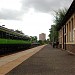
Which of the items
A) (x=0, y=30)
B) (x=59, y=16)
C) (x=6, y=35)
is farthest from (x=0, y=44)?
(x=59, y=16)

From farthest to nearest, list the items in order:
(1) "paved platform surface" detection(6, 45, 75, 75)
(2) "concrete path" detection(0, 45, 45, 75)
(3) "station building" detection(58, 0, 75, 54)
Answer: (3) "station building" detection(58, 0, 75, 54) < (2) "concrete path" detection(0, 45, 45, 75) < (1) "paved platform surface" detection(6, 45, 75, 75)

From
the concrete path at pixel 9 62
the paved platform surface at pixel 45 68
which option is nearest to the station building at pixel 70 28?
the concrete path at pixel 9 62

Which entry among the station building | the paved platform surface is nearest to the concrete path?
the paved platform surface

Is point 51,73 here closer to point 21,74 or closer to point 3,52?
point 21,74

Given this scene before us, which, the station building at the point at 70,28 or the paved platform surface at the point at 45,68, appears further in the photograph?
the station building at the point at 70,28

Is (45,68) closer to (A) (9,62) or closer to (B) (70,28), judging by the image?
(A) (9,62)

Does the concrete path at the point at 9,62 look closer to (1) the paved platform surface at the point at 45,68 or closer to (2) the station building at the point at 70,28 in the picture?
(1) the paved platform surface at the point at 45,68

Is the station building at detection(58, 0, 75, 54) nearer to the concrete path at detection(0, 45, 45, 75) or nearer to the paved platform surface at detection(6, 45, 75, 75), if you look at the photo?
the concrete path at detection(0, 45, 45, 75)

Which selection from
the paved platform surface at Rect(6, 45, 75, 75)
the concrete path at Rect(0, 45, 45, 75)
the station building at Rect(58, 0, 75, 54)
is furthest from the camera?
the station building at Rect(58, 0, 75, 54)

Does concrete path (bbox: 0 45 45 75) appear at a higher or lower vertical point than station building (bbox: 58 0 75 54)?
lower

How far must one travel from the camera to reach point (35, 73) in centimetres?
1305

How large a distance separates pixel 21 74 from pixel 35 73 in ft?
2.30

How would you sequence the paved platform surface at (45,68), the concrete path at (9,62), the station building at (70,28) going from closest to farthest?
1. the paved platform surface at (45,68)
2. the concrete path at (9,62)
3. the station building at (70,28)

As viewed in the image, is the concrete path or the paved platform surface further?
the concrete path
